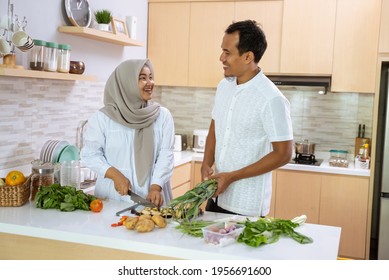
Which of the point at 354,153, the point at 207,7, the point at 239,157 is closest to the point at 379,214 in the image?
the point at 354,153

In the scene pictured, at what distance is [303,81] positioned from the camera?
14.5 ft

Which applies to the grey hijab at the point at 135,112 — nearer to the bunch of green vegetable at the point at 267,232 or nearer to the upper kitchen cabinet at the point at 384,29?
the bunch of green vegetable at the point at 267,232

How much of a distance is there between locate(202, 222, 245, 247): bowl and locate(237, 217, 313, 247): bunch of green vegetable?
3 centimetres

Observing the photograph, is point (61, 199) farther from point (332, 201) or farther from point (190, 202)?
point (332, 201)

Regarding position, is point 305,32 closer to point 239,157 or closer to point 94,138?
point 239,157

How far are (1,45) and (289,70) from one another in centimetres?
264

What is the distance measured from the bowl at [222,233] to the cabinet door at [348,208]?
8.00ft

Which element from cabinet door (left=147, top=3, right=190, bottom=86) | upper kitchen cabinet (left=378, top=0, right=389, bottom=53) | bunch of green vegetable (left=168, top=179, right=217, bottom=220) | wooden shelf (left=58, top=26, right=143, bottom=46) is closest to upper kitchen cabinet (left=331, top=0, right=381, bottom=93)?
upper kitchen cabinet (left=378, top=0, right=389, bottom=53)

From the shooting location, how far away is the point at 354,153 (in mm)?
4598

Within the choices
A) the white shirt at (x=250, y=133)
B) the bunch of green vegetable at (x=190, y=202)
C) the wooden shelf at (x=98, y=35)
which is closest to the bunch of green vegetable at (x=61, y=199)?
the bunch of green vegetable at (x=190, y=202)

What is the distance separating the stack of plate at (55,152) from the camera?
10.1 feet

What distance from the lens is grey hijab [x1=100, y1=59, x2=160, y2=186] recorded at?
2596mm

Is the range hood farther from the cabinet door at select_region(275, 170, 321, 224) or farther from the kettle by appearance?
the kettle

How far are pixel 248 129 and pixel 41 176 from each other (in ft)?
3.74
